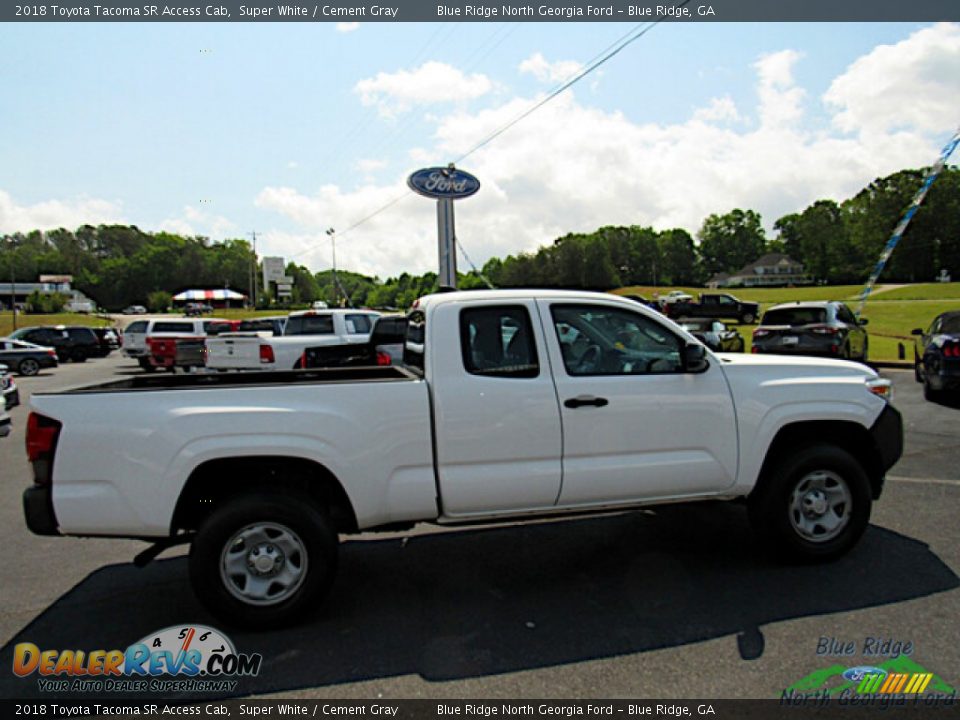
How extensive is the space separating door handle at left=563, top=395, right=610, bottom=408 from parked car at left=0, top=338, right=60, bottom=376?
74.5 ft

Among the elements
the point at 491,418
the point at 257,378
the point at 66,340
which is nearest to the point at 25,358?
the point at 66,340

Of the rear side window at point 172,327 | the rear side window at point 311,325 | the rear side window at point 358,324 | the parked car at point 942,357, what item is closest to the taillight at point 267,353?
the rear side window at point 311,325

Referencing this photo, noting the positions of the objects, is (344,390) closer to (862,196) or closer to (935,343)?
(935,343)

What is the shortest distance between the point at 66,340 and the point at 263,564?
28.1 meters

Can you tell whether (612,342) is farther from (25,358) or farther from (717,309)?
(717,309)

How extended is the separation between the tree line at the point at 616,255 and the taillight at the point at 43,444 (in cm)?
7782

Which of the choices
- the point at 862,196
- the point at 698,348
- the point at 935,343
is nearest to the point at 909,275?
the point at 862,196

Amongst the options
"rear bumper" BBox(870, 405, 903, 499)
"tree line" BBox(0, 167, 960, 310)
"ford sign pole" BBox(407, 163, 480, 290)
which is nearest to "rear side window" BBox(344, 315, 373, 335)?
"ford sign pole" BBox(407, 163, 480, 290)

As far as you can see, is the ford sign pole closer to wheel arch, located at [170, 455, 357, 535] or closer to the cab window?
the cab window

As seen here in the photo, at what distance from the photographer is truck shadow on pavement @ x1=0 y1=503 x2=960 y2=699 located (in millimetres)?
3531

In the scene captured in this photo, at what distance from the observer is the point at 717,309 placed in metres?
39.7

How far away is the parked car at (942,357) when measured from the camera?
10578 millimetres

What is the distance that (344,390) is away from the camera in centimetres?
394

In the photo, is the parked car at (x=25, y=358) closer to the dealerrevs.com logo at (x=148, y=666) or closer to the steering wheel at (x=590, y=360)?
the dealerrevs.com logo at (x=148, y=666)
